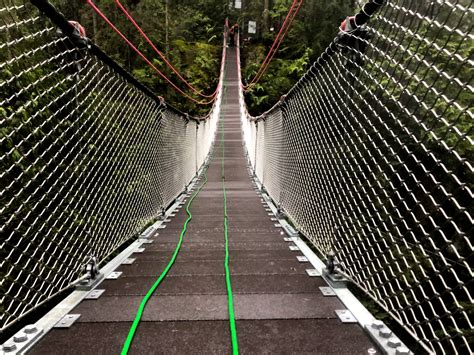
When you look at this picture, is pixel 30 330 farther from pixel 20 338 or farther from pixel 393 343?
pixel 393 343

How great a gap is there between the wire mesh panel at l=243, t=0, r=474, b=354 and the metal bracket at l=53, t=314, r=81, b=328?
3.40 feet

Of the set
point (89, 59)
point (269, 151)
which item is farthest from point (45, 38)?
point (269, 151)

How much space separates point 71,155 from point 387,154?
151cm

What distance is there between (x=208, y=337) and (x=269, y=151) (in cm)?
298

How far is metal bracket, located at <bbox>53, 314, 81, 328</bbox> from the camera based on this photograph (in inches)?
43.0

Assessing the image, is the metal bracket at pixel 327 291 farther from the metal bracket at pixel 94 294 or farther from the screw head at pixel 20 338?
the screw head at pixel 20 338

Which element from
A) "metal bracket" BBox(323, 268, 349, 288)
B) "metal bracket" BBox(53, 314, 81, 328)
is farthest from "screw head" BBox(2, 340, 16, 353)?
"metal bracket" BBox(323, 268, 349, 288)

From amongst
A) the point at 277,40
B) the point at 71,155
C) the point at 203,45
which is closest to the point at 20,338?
the point at 71,155

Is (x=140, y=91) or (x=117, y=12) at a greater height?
(x=117, y=12)

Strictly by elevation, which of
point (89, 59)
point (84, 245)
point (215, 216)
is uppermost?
point (89, 59)

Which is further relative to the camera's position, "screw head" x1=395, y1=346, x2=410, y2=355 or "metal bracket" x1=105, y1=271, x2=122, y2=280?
"metal bracket" x1=105, y1=271, x2=122, y2=280

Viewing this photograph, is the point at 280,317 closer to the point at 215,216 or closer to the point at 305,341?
the point at 305,341

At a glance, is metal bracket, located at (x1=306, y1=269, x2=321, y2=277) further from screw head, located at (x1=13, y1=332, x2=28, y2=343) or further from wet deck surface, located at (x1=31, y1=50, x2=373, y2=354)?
screw head, located at (x1=13, y1=332, x2=28, y2=343)

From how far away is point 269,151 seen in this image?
3.89m
